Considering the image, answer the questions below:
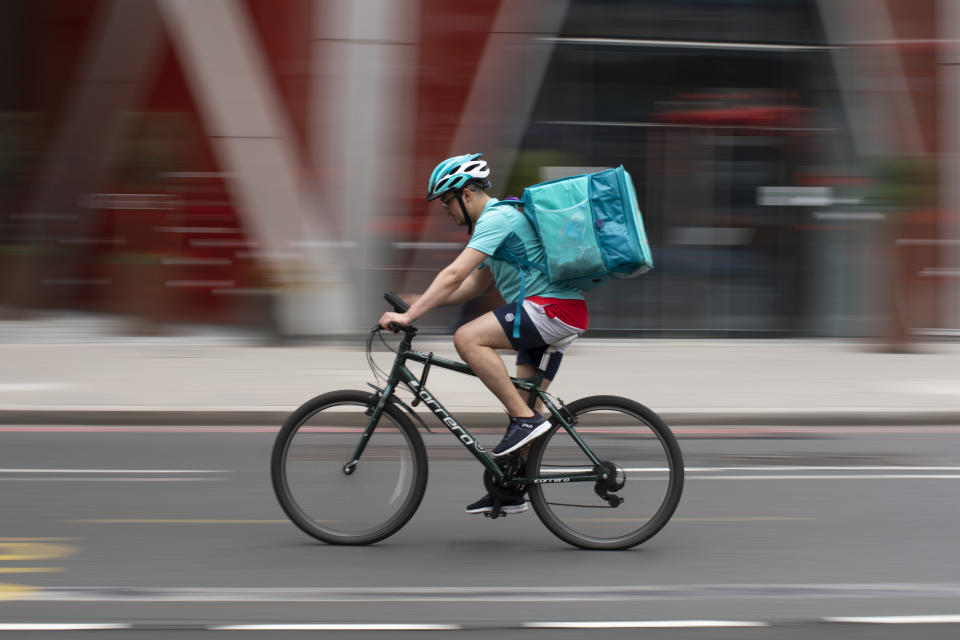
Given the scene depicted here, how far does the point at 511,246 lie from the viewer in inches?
205

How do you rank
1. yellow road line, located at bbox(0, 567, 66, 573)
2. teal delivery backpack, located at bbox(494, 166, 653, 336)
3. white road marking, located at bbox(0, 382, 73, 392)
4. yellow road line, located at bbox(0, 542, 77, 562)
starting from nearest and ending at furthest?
yellow road line, located at bbox(0, 567, 66, 573) < teal delivery backpack, located at bbox(494, 166, 653, 336) < yellow road line, located at bbox(0, 542, 77, 562) < white road marking, located at bbox(0, 382, 73, 392)

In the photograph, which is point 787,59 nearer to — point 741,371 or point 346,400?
point 741,371

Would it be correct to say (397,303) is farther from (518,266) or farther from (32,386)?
(32,386)

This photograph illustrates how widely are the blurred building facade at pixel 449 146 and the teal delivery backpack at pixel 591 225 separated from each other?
27.0ft

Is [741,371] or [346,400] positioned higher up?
[346,400]

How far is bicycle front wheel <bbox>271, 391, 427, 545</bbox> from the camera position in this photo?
17.6ft

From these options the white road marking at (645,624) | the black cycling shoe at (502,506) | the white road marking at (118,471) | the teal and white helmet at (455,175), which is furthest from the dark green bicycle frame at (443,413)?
the white road marking at (118,471)

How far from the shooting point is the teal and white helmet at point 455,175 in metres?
5.21

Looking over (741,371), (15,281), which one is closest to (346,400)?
(741,371)

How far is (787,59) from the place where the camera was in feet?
48.6

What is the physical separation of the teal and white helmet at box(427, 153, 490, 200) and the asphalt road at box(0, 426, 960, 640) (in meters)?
1.61

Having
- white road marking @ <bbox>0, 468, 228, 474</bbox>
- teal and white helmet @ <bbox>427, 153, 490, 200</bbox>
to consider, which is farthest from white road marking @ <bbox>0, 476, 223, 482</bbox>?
teal and white helmet @ <bbox>427, 153, 490, 200</bbox>

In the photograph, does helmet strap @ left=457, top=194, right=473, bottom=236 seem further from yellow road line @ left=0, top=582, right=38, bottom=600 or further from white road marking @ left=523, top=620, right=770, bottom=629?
yellow road line @ left=0, top=582, right=38, bottom=600

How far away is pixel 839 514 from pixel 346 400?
2675mm
